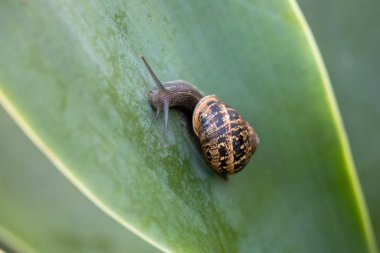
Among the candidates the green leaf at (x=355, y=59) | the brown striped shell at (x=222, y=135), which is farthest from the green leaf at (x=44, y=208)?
the green leaf at (x=355, y=59)

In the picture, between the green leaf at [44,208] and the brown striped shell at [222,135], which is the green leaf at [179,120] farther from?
the green leaf at [44,208]

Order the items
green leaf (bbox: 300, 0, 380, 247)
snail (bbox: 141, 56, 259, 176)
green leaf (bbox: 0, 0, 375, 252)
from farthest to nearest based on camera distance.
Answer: green leaf (bbox: 300, 0, 380, 247), snail (bbox: 141, 56, 259, 176), green leaf (bbox: 0, 0, 375, 252)

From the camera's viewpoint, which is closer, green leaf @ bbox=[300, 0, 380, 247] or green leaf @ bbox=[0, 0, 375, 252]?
green leaf @ bbox=[0, 0, 375, 252]

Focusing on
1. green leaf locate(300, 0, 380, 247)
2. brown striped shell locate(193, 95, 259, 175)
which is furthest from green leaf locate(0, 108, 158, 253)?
green leaf locate(300, 0, 380, 247)

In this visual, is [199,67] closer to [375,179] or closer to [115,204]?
[115,204]

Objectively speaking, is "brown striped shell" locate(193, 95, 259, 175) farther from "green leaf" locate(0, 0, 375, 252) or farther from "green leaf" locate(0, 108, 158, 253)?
"green leaf" locate(0, 108, 158, 253)
